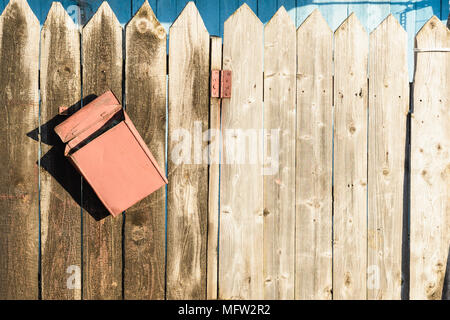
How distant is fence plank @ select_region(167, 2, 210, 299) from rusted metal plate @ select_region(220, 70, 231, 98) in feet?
0.27

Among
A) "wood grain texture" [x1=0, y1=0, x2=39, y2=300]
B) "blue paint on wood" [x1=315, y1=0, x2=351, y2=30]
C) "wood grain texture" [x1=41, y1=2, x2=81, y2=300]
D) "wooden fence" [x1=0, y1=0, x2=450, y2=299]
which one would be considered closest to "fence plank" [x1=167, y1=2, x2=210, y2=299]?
"wooden fence" [x1=0, y1=0, x2=450, y2=299]

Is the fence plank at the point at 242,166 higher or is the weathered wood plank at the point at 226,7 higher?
the weathered wood plank at the point at 226,7

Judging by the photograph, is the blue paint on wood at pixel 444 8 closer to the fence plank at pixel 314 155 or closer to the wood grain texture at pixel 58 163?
the fence plank at pixel 314 155

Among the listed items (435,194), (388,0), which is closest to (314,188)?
(435,194)

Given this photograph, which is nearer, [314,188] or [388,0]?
[314,188]

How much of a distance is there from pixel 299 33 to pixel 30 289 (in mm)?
2037

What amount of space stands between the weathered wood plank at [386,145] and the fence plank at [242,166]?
635 millimetres

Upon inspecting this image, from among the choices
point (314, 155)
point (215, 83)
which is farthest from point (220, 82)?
point (314, 155)

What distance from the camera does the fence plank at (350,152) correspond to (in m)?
1.79

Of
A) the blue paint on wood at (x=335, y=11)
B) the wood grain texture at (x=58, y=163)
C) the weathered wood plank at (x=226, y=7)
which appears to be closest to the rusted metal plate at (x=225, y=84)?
the wood grain texture at (x=58, y=163)

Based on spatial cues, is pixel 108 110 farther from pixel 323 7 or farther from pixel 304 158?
pixel 323 7

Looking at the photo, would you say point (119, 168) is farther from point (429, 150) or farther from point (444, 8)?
point (444, 8)

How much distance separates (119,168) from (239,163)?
24.6 inches

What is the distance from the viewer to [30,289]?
1.77 metres
